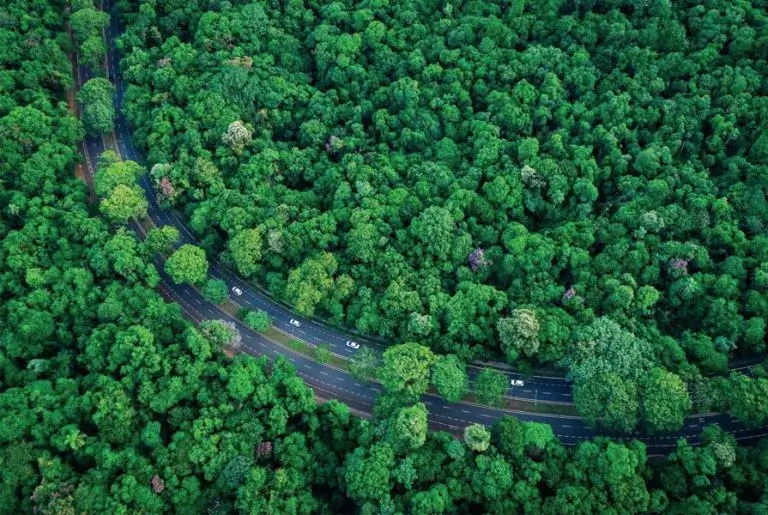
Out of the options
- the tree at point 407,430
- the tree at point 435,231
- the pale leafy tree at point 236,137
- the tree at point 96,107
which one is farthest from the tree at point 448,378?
the tree at point 96,107

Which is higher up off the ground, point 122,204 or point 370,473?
point 122,204

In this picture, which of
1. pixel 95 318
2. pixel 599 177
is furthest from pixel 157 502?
pixel 599 177

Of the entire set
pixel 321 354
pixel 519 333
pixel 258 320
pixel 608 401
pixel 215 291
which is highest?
pixel 215 291

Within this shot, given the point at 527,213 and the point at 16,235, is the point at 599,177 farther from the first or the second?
the point at 16,235

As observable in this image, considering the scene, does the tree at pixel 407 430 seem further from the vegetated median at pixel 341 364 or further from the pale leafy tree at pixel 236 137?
the pale leafy tree at pixel 236 137

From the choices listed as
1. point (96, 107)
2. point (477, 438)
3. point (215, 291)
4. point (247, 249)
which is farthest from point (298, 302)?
point (96, 107)

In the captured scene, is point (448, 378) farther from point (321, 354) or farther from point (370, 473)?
point (321, 354)

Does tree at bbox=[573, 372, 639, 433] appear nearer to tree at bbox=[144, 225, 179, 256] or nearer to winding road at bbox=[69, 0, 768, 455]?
winding road at bbox=[69, 0, 768, 455]
